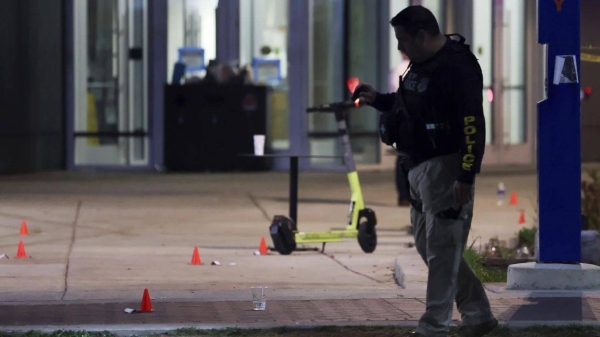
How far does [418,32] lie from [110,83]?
49.8 ft

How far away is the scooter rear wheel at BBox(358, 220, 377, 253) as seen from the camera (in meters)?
10.9

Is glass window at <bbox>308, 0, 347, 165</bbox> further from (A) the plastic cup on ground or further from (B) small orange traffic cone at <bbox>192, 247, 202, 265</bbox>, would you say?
(A) the plastic cup on ground

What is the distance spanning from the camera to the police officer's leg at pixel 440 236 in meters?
6.05

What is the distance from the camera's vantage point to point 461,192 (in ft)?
19.4

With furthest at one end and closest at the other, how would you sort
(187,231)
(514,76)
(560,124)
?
(514,76) → (187,231) → (560,124)

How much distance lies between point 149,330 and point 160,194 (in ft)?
32.1

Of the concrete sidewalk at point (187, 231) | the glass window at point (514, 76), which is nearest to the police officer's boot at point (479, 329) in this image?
the concrete sidewalk at point (187, 231)

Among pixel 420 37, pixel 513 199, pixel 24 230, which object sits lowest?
pixel 24 230

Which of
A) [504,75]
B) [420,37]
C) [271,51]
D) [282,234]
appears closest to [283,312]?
[420,37]

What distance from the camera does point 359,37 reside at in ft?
69.3

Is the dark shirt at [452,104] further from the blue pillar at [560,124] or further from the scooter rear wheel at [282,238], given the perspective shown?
the scooter rear wheel at [282,238]

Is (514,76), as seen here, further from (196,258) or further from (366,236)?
(196,258)

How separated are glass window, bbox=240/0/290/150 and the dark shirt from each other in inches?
573

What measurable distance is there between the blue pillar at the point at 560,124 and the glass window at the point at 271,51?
42.1 ft
